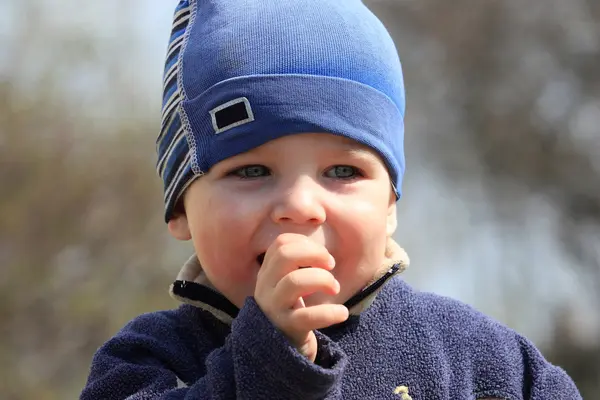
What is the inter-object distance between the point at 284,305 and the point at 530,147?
28.6ft

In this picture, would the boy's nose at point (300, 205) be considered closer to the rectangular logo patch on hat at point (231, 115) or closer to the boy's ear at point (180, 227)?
the rectangular logo patch on hat at point (231, 115)

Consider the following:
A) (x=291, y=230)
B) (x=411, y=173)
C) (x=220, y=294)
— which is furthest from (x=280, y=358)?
(x=411, y=173)

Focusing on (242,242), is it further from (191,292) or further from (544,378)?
(544,378)

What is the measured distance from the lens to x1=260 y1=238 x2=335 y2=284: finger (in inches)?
54.7

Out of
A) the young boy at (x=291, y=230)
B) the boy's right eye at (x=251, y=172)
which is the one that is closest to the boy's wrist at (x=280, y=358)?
the young boy at (x=291, y=230)

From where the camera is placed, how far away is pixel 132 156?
9.27m

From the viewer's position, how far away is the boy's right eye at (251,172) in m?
1.60

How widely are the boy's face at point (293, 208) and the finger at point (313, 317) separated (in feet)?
0.63

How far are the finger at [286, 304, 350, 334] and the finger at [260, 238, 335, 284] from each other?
8 cm

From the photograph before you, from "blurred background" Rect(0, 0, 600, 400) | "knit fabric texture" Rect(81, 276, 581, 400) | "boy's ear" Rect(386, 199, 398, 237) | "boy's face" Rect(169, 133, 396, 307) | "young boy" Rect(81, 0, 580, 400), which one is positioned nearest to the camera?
"young boy" Rect(81, 0, 580, 400)

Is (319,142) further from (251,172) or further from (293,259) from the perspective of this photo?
(293,259)

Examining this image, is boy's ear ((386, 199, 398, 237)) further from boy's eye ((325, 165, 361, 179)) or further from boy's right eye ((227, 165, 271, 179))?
boy's right eye ((227, 165, 271, 179))

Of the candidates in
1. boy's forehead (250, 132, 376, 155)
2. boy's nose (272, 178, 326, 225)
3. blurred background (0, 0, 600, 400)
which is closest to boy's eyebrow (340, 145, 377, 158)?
boy's forehead (250, 132, 376, 155)

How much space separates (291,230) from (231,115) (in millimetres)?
274
